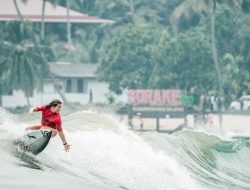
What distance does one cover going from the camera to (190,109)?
52625 mm

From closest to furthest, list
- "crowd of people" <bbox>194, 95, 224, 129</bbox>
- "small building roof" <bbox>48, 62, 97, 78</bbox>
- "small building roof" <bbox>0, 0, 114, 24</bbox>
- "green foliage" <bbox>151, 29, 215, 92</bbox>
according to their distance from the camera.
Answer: "crowd of people" <bbox>194, 95, 224, 129</bbox> < "green foliage" <bbox>151, 29, 215, 92</bbox> < "small building roof" <bbox>48, 62, 97, 78</bbox> < "small building roof" <bbox>0, 0, 114, 24</bbox>

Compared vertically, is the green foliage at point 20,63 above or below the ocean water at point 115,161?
above

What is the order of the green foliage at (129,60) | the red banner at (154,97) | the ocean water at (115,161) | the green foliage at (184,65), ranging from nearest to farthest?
the ocean water at (115,161)
the red banner at (154,97)
the green foliage at (184,65)
the green foliage at (129,60)

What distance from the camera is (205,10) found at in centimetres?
7494

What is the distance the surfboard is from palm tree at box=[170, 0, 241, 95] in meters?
46.2

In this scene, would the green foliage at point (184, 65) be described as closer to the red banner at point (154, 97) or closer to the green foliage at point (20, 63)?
the green foliage at point (20, 63)

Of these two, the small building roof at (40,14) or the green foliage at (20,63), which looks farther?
the small building roof at (40,14)

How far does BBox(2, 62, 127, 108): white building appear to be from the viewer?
71875 millimetres

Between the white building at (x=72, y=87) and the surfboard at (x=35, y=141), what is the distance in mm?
51191

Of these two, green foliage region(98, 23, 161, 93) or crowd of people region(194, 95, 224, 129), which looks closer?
crowd of people region(194, 95, 224, 129)

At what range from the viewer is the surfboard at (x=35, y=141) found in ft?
65.8

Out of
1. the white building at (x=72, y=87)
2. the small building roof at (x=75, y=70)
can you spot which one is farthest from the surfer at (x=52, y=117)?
the small building roof at (x=75, y=70)

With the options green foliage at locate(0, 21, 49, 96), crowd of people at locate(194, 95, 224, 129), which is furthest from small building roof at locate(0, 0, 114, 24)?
crowd of people at locate(194, 95, 224, 129)

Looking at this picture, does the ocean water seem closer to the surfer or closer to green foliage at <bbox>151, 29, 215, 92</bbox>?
the surfer
